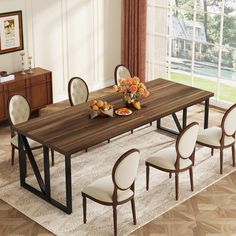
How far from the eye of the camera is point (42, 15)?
9.80 meters

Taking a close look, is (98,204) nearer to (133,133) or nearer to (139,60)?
(133,133)

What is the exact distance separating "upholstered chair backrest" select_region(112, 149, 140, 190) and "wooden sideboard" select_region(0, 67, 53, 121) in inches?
136

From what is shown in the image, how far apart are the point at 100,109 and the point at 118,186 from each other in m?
1.52

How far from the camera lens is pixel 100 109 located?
754 cm

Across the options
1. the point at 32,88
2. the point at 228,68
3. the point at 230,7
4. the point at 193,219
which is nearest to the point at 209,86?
the point at 228,68

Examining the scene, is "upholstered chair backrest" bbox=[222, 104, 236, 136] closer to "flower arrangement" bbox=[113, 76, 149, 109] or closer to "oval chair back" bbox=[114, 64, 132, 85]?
"flower arrangement" bbox=[113, 76, 149, 109]

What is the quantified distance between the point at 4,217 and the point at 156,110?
246cm

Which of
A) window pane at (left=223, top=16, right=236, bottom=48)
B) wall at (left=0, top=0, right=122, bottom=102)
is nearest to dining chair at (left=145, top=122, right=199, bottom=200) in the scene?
window pane at (left=223, top=16, right=236, bottom=48)

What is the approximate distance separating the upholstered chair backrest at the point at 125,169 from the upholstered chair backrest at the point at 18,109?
89.1 inches

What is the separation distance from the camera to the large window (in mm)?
10000

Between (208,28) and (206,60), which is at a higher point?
(208,28)

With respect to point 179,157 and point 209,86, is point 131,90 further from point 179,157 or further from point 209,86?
point 209,86

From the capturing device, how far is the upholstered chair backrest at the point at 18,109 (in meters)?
7.96

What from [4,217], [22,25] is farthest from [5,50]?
[4,217]
